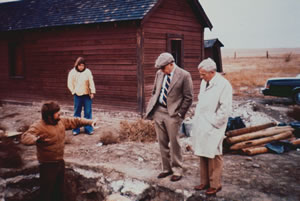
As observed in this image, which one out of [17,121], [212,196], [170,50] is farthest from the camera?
[170,50]

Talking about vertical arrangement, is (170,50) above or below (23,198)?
above

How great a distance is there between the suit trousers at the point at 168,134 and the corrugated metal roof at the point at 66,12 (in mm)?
6103

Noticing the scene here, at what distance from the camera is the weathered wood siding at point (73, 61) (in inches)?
434

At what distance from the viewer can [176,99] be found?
466 centimetres

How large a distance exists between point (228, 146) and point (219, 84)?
3077 mm

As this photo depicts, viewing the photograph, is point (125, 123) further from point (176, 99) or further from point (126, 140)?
point (176, 99)

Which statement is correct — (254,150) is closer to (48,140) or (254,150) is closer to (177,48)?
(48,140)

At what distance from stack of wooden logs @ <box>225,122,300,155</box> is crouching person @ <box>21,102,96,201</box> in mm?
3888

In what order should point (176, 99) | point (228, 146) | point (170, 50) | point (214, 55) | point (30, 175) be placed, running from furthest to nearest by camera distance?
point (214, 55) → point (170, 50) → point (228, 146) → point (30, 175) → point (176, 99)

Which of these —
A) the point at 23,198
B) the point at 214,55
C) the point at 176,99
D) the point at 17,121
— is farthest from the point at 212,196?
the point at 214,55

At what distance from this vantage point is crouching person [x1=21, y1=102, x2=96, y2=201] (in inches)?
142

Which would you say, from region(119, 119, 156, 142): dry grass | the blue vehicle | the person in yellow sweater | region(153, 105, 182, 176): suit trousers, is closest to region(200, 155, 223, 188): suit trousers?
region(153, 105, 182, 176): suit trousers

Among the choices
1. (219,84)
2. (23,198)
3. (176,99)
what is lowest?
(23,198)

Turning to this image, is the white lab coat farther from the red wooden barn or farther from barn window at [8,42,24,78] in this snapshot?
barn window at [8,42,24,78]
